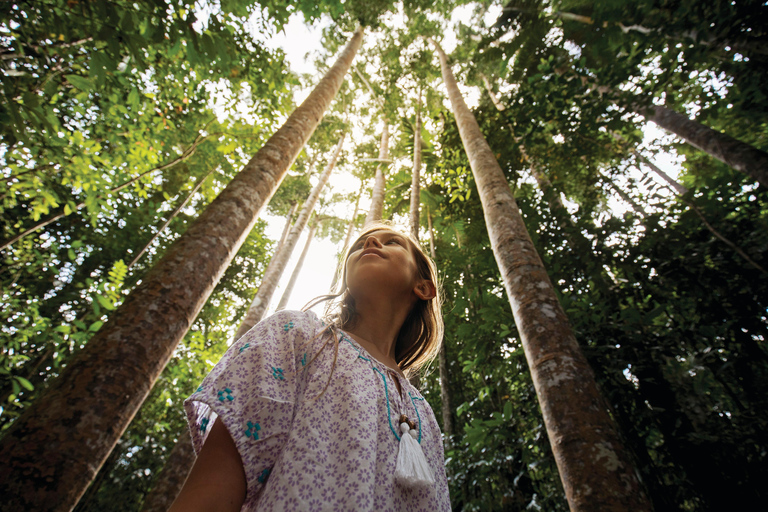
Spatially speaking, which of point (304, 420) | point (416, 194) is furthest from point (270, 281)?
point (304, 420)

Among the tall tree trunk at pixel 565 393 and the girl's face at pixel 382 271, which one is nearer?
the tall tree trunk at pixel 565 393

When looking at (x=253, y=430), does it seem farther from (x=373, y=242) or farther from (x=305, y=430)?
(x=373, y=242)

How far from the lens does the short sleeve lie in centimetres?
80

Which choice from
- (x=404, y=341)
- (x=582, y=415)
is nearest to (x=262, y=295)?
(x=404, y=341)

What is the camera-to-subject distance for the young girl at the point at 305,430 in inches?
30.7

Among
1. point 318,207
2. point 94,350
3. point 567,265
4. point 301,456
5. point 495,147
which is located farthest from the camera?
point 318,207

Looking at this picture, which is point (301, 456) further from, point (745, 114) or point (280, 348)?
point (745, 114)

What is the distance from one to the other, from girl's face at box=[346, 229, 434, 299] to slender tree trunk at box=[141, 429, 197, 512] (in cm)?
405

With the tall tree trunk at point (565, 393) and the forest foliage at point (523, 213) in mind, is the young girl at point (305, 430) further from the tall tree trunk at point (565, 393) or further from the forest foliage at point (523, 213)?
the forest foliage at point (523, 213)

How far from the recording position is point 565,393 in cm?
184

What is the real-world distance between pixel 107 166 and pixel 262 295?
3390 mm

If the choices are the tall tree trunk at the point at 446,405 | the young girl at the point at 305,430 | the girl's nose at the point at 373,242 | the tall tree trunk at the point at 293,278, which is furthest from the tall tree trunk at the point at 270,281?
the young girl at the point at 305,430

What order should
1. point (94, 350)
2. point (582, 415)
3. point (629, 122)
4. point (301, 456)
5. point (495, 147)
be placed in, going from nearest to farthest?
1. point (301, 456)
2. point (94, 350)
3. point (582, 415)
4. point (629, 122)
5. point (495, 147)

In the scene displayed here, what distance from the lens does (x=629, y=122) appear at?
178 inches
